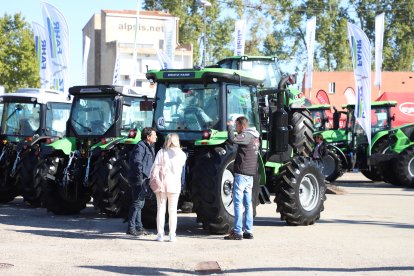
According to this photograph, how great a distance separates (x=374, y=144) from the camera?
24391 millimetres

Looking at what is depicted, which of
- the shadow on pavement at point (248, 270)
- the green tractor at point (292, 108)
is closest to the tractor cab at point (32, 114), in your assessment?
the green tractor at point (292, 108)

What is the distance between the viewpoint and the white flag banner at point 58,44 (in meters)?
24.2

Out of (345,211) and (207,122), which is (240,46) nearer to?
(345,211)

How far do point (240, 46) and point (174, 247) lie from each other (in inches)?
919

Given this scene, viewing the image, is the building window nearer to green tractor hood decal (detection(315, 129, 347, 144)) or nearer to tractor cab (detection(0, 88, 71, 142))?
green tractor hood decal (detection(315, 129, 347, 144))

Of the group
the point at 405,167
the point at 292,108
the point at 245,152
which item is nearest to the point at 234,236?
the point at 245,152

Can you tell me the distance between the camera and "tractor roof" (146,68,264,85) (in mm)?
12562

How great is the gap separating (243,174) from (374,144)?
13587mm

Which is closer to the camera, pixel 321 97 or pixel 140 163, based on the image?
pixel 140 163

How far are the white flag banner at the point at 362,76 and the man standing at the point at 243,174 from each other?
12193 mm

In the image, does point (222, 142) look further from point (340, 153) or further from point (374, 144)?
point (340, 153)

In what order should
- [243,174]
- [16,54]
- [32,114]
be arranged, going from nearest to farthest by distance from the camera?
[243,174]
[32,114]
[16,54]

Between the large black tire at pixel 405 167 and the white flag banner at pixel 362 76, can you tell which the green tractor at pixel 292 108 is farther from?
the large black tire at pixel 405 167

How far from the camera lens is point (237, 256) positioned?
33.4 ft
